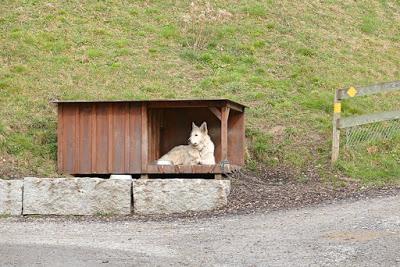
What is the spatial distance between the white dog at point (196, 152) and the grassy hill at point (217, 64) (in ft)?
4.42

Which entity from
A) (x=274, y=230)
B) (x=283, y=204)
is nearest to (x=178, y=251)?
(x=274, y=230)

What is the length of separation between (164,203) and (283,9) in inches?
551

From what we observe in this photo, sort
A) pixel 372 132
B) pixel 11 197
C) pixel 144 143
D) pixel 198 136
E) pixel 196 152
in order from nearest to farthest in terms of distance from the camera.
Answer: pixel 11 197, pixel 144 143, pixel 198 136, pixel 196 152, pixel 372 132

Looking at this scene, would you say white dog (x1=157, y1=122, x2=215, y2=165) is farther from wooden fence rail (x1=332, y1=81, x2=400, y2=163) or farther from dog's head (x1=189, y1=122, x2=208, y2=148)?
wooden fence rail (x1=332, y1=81, x2=400, y2=163)

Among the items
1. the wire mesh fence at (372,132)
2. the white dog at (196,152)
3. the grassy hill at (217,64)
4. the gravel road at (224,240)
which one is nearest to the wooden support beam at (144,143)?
the white dog at (196,152)

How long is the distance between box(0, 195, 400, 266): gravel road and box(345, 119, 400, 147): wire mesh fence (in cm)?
389

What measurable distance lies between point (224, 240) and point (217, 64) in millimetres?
11221

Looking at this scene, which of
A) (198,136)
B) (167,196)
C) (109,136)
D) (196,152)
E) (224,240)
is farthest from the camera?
(196,152)

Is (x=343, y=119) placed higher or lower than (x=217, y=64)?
lower

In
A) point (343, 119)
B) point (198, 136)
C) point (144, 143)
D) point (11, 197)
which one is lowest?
point (11, 197)

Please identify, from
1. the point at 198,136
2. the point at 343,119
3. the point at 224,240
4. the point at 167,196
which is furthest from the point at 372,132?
the point at 224,240

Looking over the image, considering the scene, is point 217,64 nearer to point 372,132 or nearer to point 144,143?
point 372,132

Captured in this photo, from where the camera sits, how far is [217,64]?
64.7 feet

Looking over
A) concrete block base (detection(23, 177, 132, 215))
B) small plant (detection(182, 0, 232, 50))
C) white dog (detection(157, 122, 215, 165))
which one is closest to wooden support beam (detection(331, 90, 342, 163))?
white dog (detection(157, 122, 215, 165))
